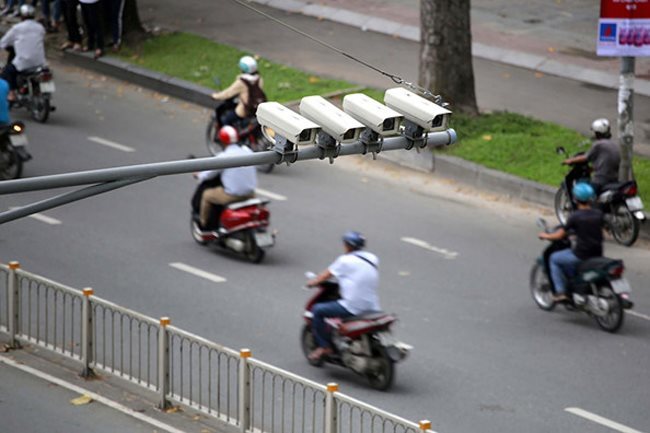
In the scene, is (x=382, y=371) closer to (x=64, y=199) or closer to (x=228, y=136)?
(x=228, y=136)

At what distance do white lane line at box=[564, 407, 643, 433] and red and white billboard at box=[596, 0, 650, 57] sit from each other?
22.5 feet

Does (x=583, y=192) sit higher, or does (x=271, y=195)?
(x=583, y=192)

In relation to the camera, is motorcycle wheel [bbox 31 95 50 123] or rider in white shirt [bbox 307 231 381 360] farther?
motorcycle wheel [bbox 31 95 50 123]

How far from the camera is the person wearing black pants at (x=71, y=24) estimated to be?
25.7 m

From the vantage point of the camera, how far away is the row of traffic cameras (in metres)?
9.89

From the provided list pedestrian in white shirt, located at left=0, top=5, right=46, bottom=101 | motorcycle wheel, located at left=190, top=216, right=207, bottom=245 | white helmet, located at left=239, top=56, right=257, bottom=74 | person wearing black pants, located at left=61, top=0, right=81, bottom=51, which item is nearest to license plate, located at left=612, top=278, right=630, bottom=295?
motorcycle wheel, located at left=190, top=216, right=207, bottom=245

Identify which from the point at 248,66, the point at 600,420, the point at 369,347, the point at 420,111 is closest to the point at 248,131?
the point at 248,66

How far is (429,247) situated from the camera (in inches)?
715

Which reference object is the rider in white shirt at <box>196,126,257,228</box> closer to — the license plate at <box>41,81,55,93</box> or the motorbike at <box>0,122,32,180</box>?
the motorbike at <box>0,122,32,180</box>

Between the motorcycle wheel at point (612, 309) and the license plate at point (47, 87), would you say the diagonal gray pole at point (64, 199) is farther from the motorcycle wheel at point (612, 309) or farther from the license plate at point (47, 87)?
the license plate at point (47, 87)

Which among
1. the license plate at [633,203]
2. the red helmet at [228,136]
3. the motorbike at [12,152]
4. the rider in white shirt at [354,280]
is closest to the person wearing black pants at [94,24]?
the motorbike at [12,152]

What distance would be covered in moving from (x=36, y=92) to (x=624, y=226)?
30.3 feet

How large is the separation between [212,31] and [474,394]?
14.7 metres

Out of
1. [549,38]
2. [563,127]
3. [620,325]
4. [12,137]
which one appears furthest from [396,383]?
[549,38]
